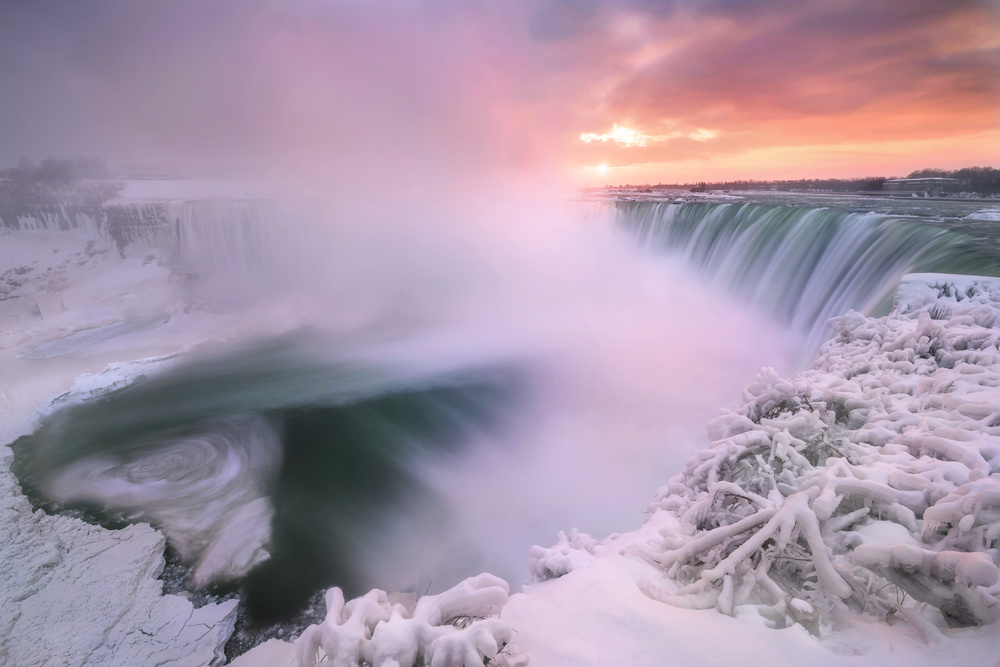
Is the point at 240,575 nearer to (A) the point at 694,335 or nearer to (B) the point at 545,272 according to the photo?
(A) the point at 694,335

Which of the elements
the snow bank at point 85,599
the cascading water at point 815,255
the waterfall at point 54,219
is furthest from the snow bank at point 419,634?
the waterfall at point 54,219

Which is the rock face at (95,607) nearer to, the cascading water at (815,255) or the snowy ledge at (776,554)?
the snowy ledge at (776,554)

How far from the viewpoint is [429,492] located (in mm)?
7688

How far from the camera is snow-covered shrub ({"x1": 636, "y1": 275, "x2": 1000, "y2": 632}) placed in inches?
68.4

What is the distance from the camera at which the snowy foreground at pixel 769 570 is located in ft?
5.40

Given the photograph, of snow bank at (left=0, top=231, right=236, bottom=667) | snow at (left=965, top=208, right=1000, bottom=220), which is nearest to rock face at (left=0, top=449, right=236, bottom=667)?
snow bank at (left=0, top=231, right=236, bottom=667)

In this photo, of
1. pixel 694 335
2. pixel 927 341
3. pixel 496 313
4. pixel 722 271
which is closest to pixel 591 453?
pixel 927 341

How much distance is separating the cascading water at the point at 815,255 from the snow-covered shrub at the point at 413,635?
8048 millimetres

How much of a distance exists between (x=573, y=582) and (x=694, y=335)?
12.6 metres

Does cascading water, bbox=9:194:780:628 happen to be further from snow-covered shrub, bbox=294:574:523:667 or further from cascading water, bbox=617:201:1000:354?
snow-covered shrub, bbox=294:574:523:667

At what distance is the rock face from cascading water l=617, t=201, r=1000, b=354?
34.7ft

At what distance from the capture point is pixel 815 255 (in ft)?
35.2

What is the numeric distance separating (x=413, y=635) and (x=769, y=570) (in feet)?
5.58

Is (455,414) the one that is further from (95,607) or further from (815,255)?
(815,255)
